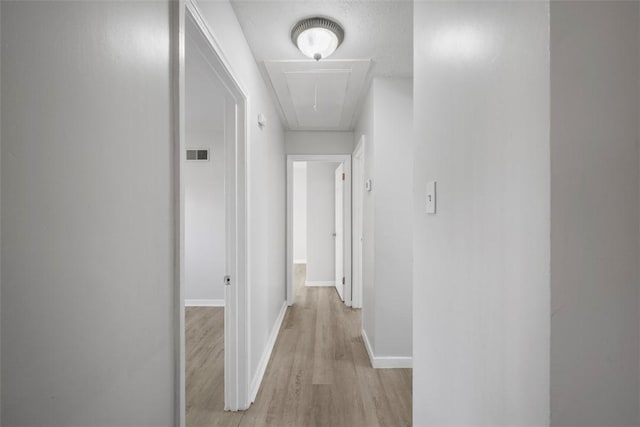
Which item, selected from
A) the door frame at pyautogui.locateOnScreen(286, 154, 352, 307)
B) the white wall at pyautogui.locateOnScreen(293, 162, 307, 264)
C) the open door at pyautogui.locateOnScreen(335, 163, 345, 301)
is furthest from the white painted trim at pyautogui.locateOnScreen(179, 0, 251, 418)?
the white wall at pyautogui.locateOnScreen(293, 162, 307, 264)

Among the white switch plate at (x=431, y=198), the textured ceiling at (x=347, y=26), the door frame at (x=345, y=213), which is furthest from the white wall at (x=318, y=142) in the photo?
→ the white switch plate at (x=431, y=198)

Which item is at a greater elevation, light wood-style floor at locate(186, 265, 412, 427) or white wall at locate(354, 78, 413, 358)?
white wall at locate(354, 78, 413, 358)

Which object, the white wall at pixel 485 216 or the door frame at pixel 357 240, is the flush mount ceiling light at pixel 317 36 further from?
the door frame at pixel 357 240

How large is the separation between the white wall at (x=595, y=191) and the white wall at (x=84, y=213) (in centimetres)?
92

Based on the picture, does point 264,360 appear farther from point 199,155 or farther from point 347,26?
point 199,155

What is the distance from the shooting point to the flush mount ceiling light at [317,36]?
1797mm

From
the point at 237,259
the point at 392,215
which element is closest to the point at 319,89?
the point at 392,215

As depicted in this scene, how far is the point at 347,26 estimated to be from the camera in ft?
6.14

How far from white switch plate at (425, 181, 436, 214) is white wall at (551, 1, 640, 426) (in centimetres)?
59

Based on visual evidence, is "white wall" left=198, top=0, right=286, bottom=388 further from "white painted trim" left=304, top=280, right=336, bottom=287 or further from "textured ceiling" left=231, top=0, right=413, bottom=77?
"white painted trim" left=304, top=280, right=336, bottom=287

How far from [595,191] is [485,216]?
0.26 m

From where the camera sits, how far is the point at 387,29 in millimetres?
1907

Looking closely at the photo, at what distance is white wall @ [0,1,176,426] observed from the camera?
0.50 meters

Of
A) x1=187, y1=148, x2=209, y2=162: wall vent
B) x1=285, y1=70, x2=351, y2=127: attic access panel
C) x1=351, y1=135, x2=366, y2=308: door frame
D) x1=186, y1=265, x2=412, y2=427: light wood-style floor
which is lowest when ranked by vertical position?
x1=186, y1=265, x2=412, y2=427: light wood-style floor
